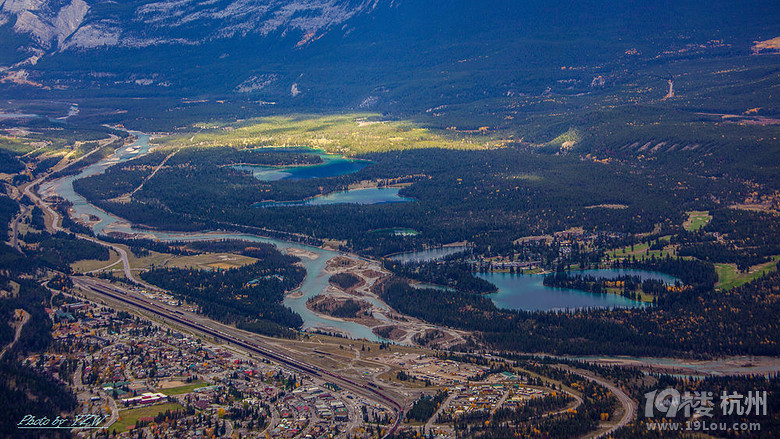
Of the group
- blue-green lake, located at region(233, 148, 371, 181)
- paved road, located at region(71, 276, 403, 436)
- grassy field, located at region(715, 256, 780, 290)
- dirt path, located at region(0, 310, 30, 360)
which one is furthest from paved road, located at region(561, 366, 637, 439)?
blue-green lake, located at region(233, 148, 371, 181)

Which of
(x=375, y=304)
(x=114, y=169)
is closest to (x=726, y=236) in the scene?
(x=375, y=304)

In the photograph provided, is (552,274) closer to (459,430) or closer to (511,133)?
(459,430)

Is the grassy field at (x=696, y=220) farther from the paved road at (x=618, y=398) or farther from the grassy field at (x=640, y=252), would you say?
the paved road at (x=618, y=398)

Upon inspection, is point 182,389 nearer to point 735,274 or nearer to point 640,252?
point 735,274

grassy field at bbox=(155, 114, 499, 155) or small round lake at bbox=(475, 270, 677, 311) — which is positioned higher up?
grassy field at bbox=(155, 114, 499, 155)

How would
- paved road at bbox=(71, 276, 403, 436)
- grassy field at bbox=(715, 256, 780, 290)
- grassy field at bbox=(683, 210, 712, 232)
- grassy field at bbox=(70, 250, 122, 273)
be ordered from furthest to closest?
grassy field at bbox=(683, 210, 712, 232) < grassy field at bbox=(70, 250, 122, 273) < grassy field at bbox=(715, 256, 780, 290) < paved road at bbox=(71, 276, 403, 436)

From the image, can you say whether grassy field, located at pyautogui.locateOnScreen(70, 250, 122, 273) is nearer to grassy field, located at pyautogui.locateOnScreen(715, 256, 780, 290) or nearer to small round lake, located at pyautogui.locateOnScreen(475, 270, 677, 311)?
small round lake, located at pyautogui.locateOnScreen(475, 270, 677, 311)

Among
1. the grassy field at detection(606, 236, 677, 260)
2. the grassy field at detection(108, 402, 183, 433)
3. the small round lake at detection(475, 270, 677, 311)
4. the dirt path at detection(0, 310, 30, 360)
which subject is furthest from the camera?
the grassy field at detection(606, 236, 677, 260)
